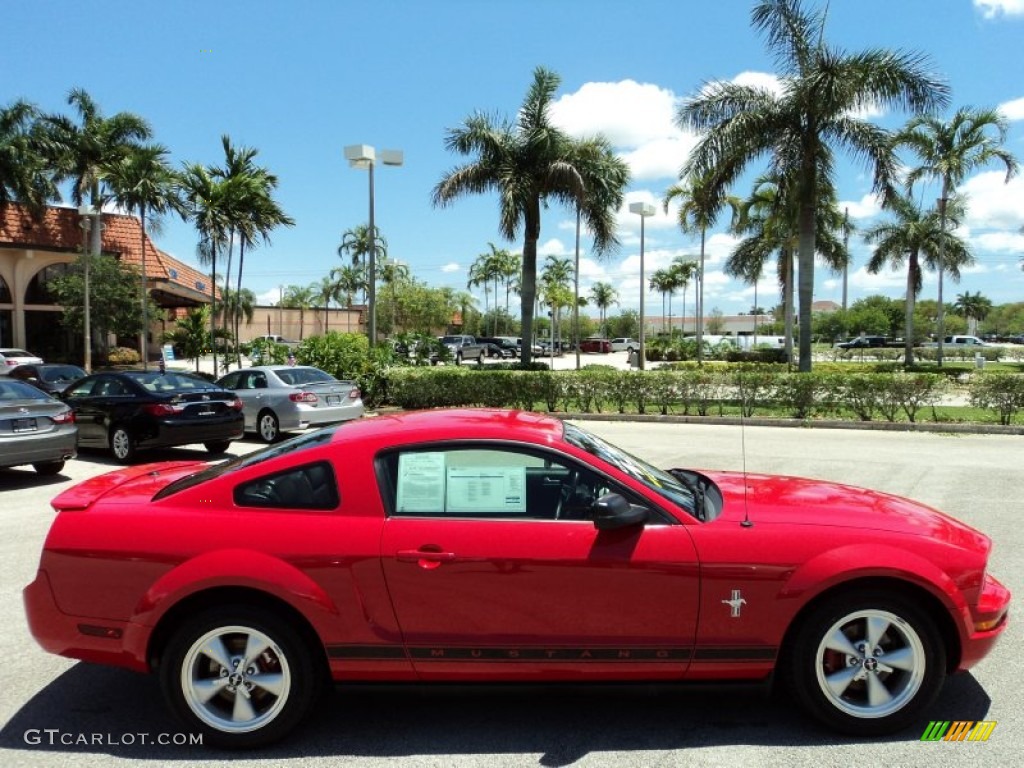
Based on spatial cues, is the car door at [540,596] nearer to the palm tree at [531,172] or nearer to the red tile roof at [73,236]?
the palm tree at [531,172]

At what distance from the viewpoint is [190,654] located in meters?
3.30

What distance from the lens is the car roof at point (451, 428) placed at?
140 inches

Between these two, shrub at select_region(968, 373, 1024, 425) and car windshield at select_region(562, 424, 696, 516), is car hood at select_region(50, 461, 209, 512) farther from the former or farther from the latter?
shrub at select_region(968, 373, 1024, 425)

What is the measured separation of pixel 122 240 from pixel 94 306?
8058 mm

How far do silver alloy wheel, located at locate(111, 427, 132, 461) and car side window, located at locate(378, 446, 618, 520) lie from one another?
9532 millimetres

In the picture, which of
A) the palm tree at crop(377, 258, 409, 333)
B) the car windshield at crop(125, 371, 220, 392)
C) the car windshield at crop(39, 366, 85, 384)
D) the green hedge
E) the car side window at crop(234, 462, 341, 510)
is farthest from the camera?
the palm tree at crop(377, 258, 409, 333)

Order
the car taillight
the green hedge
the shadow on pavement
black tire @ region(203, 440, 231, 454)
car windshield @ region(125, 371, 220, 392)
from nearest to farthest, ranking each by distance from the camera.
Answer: the shadow on pavement, the car taillight, car windshield @ region(125, 371, 220, 392), black tire @ region(203, 440, 231, 454), the green hedge

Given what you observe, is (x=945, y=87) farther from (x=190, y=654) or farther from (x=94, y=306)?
(x=94, y=306)

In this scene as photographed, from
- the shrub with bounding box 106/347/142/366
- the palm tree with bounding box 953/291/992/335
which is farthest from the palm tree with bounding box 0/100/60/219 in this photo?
the palm tree with bounding box 953/291/992/335

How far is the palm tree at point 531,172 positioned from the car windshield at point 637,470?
66.1ft

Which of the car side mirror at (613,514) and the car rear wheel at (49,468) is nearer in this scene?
the car side mirror at (613,514)

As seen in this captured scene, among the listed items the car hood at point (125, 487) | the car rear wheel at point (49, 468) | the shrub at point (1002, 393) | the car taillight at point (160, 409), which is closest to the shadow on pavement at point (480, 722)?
the car hood at point (125, 487)

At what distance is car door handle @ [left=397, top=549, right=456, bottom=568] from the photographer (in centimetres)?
327

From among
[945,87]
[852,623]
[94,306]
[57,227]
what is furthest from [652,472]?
[57,227]
